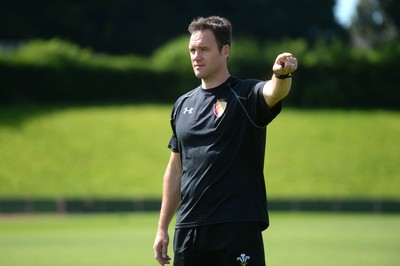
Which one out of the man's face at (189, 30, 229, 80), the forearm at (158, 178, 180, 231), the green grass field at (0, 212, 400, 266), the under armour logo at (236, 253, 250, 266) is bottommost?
the green grass field at (0, 212, 400, 266)

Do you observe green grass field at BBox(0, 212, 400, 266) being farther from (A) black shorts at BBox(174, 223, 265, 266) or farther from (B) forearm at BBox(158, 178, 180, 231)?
(A) black shorts at BBox(174, 223, 265, 266)

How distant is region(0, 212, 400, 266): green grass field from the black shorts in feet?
20.5

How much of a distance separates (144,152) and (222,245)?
27.9 metres

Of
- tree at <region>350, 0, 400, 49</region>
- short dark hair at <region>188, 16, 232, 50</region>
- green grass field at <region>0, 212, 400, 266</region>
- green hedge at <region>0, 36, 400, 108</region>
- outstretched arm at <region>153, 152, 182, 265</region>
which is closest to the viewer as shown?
short dark hair at <region>188, 16, 232, 50</region>

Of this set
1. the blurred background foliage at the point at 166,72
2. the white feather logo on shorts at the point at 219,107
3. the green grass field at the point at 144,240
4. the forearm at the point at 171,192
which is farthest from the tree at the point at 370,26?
the white feather logo on shorts at the point at 219,107

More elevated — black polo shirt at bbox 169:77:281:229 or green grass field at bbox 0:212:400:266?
black polo shirt at bbox 169:77:281:229

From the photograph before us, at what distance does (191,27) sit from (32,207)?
63.9 feet

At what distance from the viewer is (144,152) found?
108 ft

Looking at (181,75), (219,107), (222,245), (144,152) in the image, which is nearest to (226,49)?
(219,107)

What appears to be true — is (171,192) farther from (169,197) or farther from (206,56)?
(206,56)

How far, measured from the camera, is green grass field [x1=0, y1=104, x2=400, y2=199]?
2845 centimetres

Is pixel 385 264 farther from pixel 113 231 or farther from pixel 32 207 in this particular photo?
pixel 32 207

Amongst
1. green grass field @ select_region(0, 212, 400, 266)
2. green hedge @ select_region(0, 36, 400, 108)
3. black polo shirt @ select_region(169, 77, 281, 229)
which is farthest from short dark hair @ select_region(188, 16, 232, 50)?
green hedge @ select_region(0, 36, 400, 108)

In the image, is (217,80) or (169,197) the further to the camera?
(169,197)
